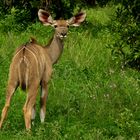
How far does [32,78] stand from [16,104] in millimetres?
1307

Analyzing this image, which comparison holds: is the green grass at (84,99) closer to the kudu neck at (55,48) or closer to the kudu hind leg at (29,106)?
the kudu hind leg at (29,106)

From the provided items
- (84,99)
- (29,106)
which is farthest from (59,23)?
(29,106)

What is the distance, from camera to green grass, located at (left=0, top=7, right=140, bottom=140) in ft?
24.9

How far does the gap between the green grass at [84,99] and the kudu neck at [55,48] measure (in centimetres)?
73

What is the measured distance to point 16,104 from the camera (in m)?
8.80

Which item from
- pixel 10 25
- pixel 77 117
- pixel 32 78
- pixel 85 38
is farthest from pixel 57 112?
pixel 10 25

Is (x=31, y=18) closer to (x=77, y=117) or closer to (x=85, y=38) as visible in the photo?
(x=85, y=38)

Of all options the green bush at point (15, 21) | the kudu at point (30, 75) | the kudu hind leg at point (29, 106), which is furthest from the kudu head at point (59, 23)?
the green bush at point (15, 21)

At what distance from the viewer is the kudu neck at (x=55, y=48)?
8852 millimetres

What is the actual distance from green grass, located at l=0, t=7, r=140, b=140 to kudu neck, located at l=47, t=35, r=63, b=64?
73 centimetres

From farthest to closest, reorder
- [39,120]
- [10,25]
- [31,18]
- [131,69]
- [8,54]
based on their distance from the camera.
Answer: [31,18] < [10,25] < [8,54] < [131,69] < [39,120]

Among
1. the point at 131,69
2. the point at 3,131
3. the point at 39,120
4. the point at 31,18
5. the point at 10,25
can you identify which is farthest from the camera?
the point at 31,18

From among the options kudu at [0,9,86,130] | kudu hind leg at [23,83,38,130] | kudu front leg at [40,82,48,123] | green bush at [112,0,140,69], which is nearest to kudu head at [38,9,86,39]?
kudu at [0,9,86,130]

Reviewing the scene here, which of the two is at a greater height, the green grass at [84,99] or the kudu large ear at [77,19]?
the kudu large ear at [77,19]
